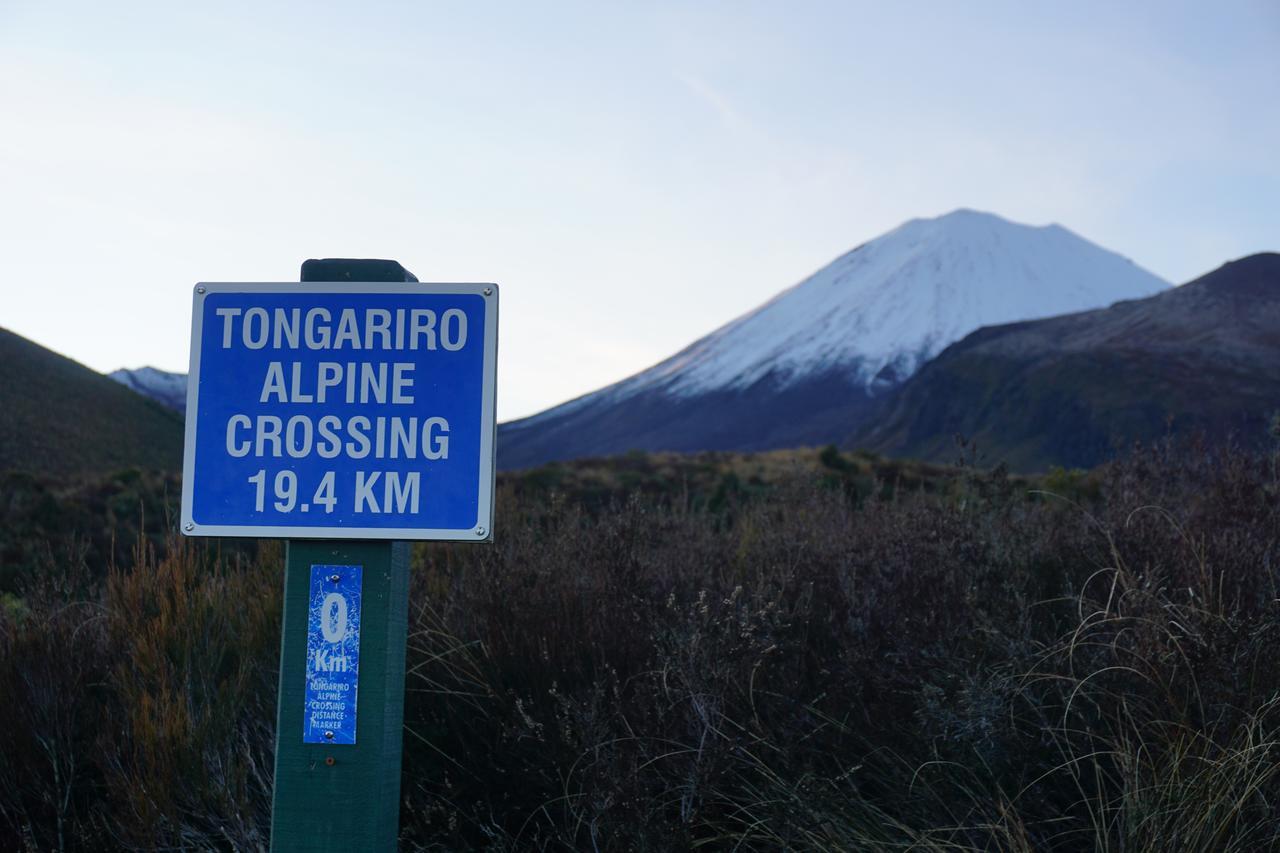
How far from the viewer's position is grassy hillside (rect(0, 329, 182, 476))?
37.5 meters

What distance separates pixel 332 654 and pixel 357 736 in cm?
18

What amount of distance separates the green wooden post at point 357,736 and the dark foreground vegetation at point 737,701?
0.66 meters

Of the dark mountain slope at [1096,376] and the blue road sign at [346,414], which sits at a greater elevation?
the dark mountain slope at [1096,376]

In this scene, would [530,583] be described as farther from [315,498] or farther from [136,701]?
[315,498]

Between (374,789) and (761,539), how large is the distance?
3.53 m

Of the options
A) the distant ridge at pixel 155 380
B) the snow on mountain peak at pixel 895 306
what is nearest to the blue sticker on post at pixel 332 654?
the distant ridge at pixel 155 380

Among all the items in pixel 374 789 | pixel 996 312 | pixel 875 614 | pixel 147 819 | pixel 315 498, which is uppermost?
pixel 996 312

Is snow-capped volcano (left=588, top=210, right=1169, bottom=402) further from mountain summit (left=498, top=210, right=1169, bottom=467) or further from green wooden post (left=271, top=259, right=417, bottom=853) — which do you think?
green wooden post (left=271, top=259, right=417, bottom=853)

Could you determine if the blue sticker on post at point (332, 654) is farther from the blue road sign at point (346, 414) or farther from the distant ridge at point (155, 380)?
the distant ridge at point (155, 380)

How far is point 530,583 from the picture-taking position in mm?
4879

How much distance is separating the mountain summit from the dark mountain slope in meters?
25.9

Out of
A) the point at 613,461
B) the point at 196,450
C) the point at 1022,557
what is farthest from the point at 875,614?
the point at 613,461

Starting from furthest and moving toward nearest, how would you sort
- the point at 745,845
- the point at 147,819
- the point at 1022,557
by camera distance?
the point at 1022,557 < the point at 147,819 < the point at 745,845

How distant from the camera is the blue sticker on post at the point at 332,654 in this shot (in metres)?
2.58
